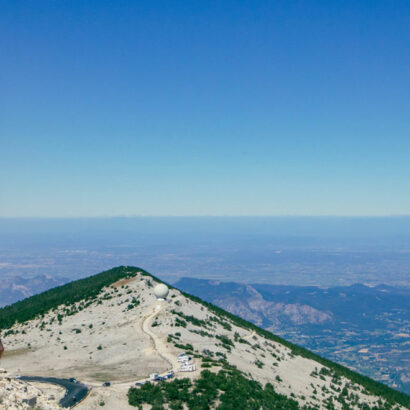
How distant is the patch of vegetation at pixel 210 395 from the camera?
3178cm

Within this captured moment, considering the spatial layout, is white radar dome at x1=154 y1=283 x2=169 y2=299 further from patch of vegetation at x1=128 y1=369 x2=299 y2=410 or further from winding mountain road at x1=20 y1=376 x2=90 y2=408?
patch of vegetation at x1=128 y1=369 x2=299 y2=410

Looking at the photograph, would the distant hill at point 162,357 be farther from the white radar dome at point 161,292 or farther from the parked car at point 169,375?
the white radar dome at point 161,292

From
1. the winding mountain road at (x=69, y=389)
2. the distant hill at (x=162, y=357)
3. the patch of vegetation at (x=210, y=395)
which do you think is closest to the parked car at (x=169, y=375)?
the distant hill at (x=162, y=357)

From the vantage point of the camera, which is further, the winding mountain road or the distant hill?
the distant hill

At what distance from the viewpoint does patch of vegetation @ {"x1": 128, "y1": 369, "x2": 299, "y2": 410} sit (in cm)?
3178

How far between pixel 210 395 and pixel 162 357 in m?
12.6

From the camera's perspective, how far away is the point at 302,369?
184 feet

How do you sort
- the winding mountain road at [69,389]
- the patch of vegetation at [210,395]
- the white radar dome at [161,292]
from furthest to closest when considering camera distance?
the white radar dome at [161,292], the patch of vegetation at [210,395], the winding mountain road at [69,389]

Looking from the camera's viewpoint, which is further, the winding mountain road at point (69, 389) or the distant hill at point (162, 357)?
the distant hill at point (162, 357)

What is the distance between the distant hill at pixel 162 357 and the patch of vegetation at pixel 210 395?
0.31 ft

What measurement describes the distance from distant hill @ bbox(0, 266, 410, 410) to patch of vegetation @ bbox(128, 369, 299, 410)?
9 centimetres

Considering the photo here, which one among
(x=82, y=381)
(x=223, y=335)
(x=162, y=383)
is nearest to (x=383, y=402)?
(x=223, y=335)

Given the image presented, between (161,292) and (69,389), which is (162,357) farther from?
(161,292)

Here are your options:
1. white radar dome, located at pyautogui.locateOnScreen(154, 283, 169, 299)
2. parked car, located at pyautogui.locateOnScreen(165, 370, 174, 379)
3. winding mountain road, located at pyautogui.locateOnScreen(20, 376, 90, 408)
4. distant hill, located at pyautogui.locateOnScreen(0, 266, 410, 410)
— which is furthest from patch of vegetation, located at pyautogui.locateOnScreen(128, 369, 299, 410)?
white radar dome, located at pyautogui.locateOnScreen(154, 283, 169, 299)
